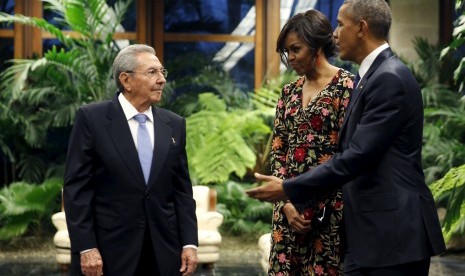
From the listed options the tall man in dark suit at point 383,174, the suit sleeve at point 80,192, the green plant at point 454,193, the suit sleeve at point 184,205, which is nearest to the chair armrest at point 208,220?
the green plant at point 454,193

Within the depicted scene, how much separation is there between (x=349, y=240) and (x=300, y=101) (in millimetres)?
984

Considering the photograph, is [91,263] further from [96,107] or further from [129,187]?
[96,107]

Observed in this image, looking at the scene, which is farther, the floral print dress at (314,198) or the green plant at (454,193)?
the green plant at (454,193)

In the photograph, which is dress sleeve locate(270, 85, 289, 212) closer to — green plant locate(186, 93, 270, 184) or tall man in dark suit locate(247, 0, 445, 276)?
tall man in dark suit locate(247, 0, 445, 276)

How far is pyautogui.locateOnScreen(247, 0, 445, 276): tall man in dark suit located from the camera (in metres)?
3.91

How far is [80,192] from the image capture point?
187 inches

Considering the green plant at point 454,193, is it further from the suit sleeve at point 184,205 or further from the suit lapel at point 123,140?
the suit lapel at point 123,140

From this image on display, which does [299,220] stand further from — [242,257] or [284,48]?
[242,257]

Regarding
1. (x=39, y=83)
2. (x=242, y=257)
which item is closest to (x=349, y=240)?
(x=242, y=257)

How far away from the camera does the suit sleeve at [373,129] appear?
12.7ft

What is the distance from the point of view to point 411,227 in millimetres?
3922

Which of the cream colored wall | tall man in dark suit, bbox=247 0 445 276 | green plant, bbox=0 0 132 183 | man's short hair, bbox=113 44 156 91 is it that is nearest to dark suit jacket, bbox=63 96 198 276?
man's short hair, bbox=113 44 156 91

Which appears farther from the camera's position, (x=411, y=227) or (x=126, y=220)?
(x=126, y=220)

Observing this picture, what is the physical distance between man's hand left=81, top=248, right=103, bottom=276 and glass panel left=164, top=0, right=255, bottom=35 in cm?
1083
